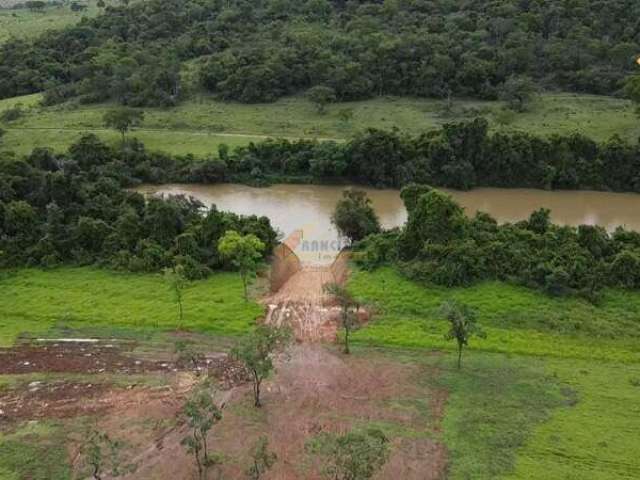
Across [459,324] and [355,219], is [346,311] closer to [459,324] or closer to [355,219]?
[459,324]

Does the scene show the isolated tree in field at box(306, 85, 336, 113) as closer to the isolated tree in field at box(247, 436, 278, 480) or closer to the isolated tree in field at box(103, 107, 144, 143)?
the isolated tree in field at box(103, 107, 144, 143)

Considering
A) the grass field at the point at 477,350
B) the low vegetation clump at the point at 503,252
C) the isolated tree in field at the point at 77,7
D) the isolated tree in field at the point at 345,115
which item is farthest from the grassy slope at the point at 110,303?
the isolated tree in field at the point at 77,7

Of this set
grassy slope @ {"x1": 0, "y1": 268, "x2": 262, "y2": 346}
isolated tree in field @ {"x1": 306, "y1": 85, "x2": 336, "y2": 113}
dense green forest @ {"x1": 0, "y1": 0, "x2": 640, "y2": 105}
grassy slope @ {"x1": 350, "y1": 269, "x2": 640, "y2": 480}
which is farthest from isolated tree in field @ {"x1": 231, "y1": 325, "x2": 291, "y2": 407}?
dense green forest @ {"x1": 0, "y1": 0, "x2": 640, "y2": 105}

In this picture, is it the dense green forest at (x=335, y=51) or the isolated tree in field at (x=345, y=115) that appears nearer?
the isolated tree in field at (x=345, y=115)

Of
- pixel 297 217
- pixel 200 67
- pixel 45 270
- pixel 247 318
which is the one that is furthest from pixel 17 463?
pixel 200 67

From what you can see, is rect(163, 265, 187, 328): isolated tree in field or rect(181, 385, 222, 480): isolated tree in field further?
rect(163, 265, 187, 328): isolated tree in field
